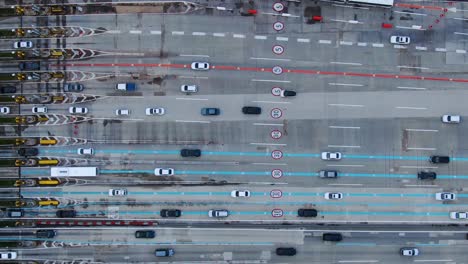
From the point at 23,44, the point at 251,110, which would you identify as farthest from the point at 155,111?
the point at 23,44

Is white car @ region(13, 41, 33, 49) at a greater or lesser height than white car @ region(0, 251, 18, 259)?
greater

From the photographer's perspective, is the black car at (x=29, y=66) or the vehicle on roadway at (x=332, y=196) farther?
the black car at (x=29, y=66)

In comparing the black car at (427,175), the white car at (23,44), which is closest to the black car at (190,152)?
the white car at (23,44)

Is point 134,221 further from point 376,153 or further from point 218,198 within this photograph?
point 376,153

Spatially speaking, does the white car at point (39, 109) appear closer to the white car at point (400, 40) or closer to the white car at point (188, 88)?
the white car at point (188, 88)

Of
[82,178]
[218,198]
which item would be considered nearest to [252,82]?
[218,198]

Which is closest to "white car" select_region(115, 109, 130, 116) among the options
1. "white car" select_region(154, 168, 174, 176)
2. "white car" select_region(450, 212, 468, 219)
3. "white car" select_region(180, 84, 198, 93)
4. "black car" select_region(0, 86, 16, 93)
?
"white car" select_region(180, 84, 198, 93)

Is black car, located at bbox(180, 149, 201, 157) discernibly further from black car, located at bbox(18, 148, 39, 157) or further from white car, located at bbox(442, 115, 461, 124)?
white car, located at bbox(442, 115, 461, 124)

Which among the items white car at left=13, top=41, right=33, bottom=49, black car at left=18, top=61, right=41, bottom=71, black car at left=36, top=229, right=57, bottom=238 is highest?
white car at left=13, top=41, right=33, bottom=49

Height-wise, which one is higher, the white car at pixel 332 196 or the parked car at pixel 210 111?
the parked car at pixel 210 111
